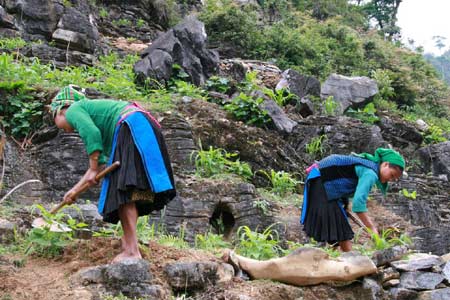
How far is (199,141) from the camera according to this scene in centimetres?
903

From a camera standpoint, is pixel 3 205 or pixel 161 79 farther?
pixel 161 79

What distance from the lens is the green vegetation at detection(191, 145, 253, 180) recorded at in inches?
328

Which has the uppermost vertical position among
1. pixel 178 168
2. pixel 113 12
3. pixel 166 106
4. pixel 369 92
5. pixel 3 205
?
pixel 113 12

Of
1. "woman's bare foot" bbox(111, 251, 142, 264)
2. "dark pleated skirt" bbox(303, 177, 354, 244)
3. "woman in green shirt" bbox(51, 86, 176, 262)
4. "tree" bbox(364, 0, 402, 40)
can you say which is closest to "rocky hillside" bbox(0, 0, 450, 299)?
"woman's bare foot" bbox(111, 251, 142, 264)

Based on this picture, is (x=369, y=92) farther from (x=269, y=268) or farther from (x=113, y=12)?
(x=269, y=268)

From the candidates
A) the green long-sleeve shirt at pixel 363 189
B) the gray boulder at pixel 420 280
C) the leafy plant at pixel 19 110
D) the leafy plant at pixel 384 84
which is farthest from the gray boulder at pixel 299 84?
the gray boulder at pixel 420 280

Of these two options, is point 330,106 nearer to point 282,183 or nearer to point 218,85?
point 218,85

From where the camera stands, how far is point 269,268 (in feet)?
16.1

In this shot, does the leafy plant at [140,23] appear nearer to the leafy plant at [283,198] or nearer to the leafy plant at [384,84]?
the leafy plant at [384,84]

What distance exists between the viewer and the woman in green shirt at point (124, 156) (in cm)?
452

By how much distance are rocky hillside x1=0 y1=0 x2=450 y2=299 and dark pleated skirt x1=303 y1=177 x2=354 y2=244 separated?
29.8 inches

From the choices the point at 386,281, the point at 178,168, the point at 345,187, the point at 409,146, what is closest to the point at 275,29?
the point at 409,146

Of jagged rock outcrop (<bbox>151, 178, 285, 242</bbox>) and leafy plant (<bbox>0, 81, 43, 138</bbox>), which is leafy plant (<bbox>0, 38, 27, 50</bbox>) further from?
jagged rock outcrop (<bbox>151, 178, 285, 242</bbox>)

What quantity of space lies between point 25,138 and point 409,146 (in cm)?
839
